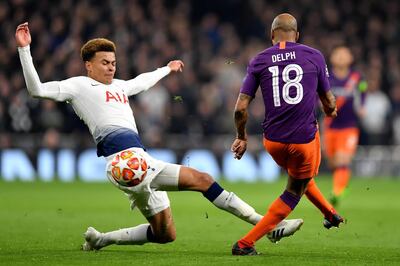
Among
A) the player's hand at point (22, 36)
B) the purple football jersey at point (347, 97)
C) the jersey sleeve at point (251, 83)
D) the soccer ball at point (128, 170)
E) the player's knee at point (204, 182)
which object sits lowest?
the player's knee at point (204, 182)

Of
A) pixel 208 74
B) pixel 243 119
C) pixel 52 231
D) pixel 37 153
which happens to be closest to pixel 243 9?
pixel 208 74

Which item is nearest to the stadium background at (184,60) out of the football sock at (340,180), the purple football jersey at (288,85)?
the football sock at (340,180)

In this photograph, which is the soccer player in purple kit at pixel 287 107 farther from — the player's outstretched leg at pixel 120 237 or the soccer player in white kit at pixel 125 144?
the player's outstretched leg at pixel 120 237

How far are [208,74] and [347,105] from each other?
6622 millimetres

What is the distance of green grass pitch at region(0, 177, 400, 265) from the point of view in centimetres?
889

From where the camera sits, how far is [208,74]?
878 inches

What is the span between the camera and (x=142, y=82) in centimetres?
944

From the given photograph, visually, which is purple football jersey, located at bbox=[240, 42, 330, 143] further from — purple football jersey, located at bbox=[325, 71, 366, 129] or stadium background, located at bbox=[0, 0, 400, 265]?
purple football jersey, located at bbox=[325, 71, 366, 129]

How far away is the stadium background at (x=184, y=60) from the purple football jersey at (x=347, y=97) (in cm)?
510

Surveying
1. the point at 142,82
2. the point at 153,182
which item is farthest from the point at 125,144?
the point at 142,82

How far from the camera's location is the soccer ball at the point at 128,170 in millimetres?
8562

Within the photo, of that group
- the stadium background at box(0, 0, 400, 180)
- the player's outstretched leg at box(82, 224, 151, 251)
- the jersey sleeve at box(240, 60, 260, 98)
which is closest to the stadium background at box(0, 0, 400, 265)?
the stadium background at box(0, 0, 400, 180)

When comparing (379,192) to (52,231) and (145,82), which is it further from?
(145,82)

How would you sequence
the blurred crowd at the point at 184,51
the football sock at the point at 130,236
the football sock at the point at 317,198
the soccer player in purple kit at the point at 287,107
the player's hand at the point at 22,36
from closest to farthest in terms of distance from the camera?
the player's hand at the point at 22,36 → the soccer player in purple kit at the point at 287,107 → the football sock at the point at 130,236 → the football sock at the point at 317,198 → the blurred crowd at the point at 184,51
